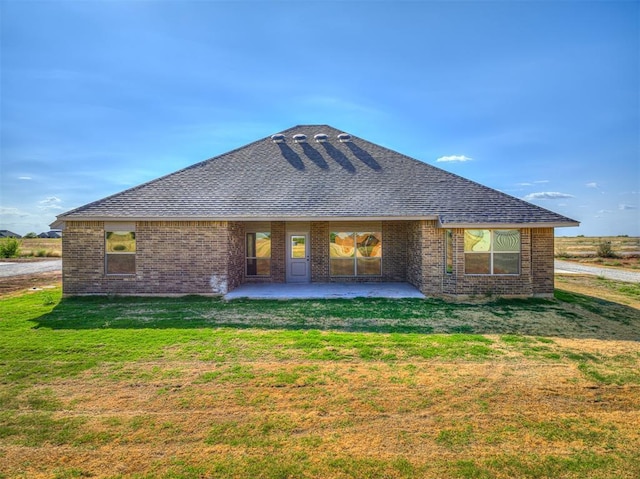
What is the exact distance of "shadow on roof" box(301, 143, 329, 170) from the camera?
16.0 m

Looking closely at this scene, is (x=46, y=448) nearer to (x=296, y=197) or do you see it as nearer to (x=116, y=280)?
Result: (x=116, y=280)

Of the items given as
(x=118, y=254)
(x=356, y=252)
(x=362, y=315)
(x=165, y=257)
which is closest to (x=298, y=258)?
(x=356, y=252)

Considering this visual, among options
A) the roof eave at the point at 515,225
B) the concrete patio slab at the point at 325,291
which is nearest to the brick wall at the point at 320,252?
the concrete patio slab at the point at 325,291

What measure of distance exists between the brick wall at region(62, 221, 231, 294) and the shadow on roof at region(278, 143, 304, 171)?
195 inches

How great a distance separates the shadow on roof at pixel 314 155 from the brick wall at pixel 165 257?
5584mm

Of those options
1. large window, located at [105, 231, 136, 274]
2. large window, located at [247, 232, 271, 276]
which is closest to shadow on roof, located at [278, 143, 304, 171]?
large window, located at [247, 232, 271, 276]

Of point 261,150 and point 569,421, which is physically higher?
point 261,150

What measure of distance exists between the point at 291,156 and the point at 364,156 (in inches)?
135

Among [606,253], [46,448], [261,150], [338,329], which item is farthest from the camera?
[606,253]

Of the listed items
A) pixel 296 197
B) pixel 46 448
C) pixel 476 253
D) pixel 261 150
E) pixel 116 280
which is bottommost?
pixel 46 448

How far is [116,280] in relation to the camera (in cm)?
1278

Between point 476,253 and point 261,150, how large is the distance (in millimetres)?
10665

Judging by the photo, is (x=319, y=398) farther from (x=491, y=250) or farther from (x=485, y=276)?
(x=491, y=250)

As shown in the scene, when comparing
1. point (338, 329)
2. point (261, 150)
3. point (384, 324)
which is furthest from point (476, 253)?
point (261, 150)
